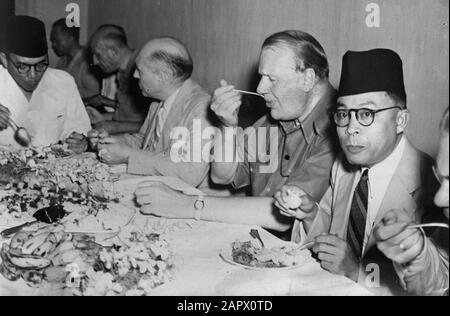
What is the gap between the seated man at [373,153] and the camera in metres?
1.58

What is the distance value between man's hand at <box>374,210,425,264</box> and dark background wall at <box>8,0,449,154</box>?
0.95 meters

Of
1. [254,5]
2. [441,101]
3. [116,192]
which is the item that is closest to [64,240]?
[116,192]

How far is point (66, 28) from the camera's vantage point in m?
5.09

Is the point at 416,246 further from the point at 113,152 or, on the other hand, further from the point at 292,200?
the point at 113,152

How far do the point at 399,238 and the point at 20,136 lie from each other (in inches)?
89.4

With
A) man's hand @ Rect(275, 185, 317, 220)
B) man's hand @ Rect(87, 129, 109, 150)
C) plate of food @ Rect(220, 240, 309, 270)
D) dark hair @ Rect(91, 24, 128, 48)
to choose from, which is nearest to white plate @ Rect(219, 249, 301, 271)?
plate of food @ Rect(220, 240, 309, 270)

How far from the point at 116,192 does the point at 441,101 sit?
4.20 ft

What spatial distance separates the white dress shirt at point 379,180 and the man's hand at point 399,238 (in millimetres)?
475

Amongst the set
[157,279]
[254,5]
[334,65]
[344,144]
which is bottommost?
[157,279]

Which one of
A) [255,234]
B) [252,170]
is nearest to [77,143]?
[252,170]

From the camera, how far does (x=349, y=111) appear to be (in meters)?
1.59

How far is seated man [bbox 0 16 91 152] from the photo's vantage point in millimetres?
2863

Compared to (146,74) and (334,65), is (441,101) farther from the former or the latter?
(146,74)

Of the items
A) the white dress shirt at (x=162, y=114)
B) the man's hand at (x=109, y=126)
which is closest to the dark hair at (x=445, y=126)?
the white dress shirt at (x=162, y=114)
